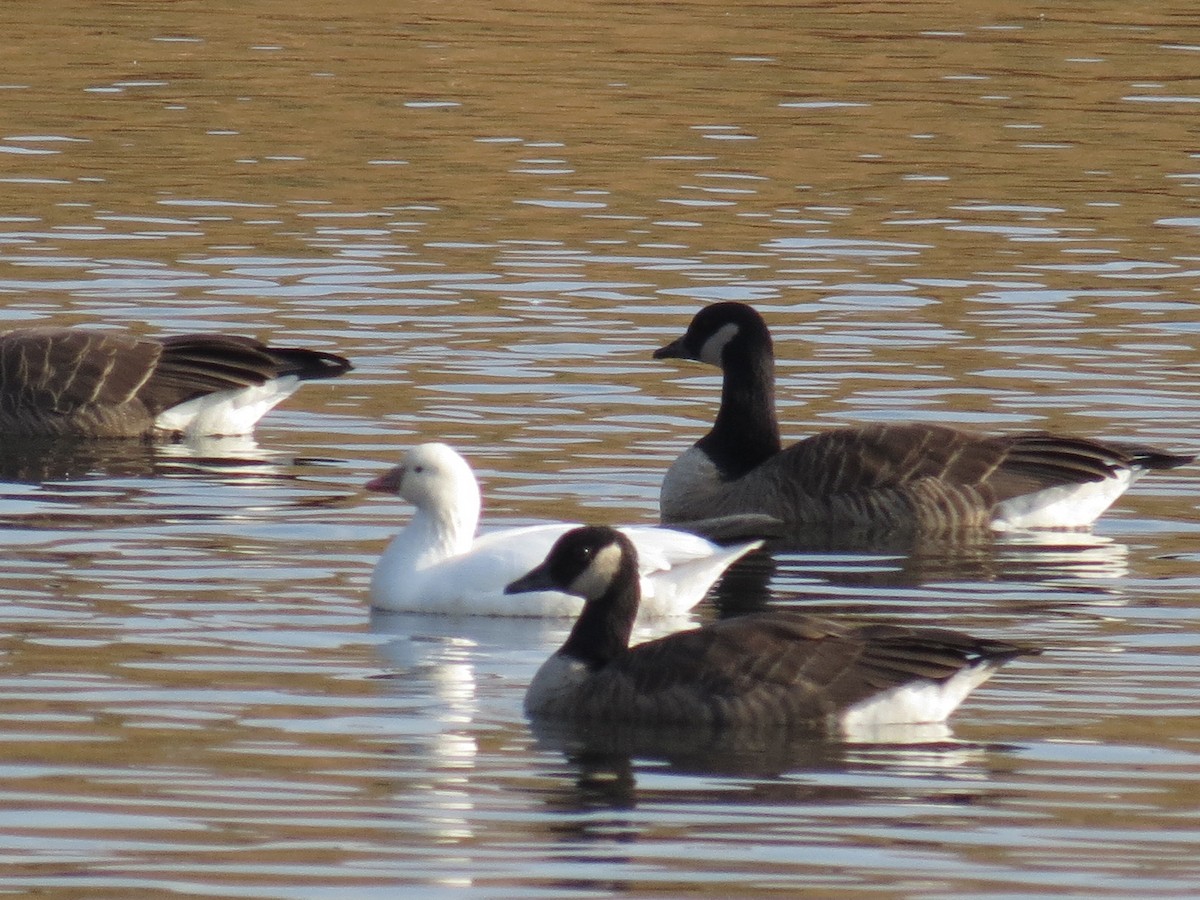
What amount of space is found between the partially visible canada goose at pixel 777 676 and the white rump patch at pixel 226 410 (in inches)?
265

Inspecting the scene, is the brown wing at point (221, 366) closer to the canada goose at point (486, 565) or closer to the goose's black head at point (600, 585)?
the canada goose at point (486, 565)

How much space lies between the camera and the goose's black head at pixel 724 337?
1505 cm

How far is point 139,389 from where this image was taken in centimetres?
1639

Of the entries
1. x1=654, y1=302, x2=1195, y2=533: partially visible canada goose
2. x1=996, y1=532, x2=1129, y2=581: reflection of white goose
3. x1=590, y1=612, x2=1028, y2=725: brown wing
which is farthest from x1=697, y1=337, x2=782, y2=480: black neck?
x1=590, y1=612, x2=1028, y2=725: brown wing

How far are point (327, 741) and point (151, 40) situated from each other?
23.7m

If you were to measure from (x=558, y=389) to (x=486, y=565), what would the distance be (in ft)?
16.4

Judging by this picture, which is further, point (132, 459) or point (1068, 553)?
point (132, 459)

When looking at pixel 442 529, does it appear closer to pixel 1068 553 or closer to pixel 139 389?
pixel 1068 553

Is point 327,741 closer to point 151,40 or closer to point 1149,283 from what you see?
point 1149,283

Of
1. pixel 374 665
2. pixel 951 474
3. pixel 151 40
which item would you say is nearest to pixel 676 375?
pixel 951 474

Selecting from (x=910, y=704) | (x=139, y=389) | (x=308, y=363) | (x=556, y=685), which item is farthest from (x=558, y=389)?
(x=910, y=704)

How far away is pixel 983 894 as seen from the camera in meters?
7.55

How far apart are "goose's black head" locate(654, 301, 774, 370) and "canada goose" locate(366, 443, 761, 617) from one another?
3.18 metres

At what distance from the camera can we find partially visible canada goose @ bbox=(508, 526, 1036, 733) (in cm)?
959
